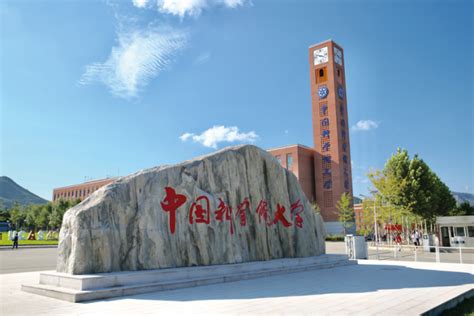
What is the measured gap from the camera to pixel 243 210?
1113 centimetres

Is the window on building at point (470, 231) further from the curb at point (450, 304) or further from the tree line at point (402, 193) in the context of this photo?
the curb at point (450, 304)

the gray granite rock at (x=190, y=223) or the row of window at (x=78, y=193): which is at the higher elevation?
the row of window at (x=78, y=193)

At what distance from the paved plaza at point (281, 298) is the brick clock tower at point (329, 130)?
40472mm

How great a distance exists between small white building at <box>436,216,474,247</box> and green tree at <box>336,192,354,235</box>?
20566mm

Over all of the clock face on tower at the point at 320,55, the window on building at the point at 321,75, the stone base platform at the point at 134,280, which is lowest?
the stone base platform at the point at 134,280

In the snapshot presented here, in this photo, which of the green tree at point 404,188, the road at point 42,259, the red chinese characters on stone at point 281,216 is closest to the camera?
the red chinese characters on stone at point 281,216

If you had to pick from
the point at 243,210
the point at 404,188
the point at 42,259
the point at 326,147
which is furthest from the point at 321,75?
the point at 243,210

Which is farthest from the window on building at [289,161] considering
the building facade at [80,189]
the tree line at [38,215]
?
the building facade at [80,189]

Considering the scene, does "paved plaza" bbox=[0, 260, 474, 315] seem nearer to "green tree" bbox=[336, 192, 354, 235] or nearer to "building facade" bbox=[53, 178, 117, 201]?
"green tree" bbox=[336, 192, 354, 235]

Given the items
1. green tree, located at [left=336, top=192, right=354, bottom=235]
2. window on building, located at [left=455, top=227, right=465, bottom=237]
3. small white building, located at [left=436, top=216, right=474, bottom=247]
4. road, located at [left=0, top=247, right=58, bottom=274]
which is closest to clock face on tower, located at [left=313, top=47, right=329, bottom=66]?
green tree, located at [left=336, top=192, right=354, bottom=235]

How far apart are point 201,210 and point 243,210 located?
174cm

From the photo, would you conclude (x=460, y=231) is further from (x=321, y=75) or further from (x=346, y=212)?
(x=321, y=75)

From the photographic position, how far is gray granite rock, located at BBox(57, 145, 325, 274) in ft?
26.1

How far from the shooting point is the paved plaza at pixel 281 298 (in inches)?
233
